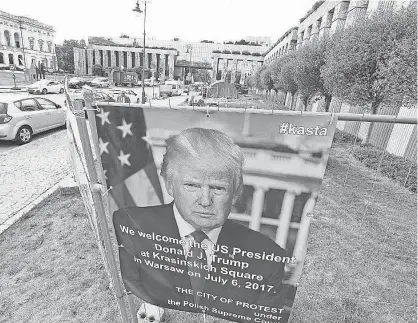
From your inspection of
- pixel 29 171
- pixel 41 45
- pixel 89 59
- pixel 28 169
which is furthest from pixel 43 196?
pixel 41 45

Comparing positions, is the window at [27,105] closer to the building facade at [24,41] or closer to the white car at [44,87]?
the white car at [44,87]

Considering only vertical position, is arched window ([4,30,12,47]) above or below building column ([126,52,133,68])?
above

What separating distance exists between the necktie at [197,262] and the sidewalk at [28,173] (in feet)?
14.1

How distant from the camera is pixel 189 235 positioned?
2129mm

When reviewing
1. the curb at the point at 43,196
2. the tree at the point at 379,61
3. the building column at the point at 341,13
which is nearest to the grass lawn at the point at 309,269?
the curb at the point at 43,196

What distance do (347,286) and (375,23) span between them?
9.95m

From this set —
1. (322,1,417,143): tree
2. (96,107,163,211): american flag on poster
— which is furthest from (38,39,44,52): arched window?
(96,107,163,211): american flag on poster

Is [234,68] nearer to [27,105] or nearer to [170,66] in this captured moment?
[170,66]

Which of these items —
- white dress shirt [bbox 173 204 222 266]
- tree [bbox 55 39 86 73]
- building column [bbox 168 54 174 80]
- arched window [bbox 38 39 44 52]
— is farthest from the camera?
building column [bbox 168 54 174 80]

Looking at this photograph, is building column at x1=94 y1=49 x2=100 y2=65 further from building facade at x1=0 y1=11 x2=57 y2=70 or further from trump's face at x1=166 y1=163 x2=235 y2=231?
trump's face at x1=166 y1=163 x2=235 y2=231

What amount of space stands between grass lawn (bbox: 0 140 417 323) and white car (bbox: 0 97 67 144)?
5135 millimetres

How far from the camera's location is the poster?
171 centimetres

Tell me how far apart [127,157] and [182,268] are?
1043mm

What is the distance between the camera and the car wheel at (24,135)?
9.93 metres
